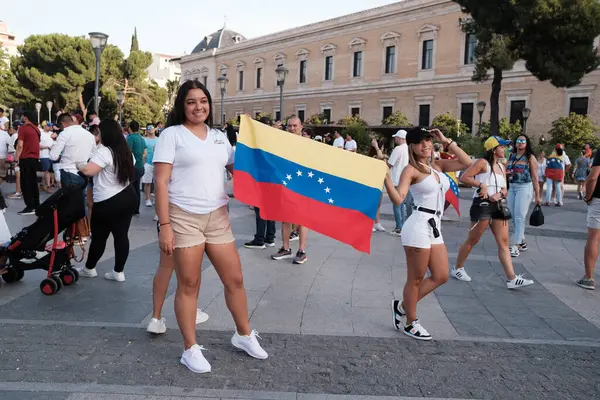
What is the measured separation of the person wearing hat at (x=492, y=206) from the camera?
6.05 metres

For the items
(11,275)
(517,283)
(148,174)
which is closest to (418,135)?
(517,283)

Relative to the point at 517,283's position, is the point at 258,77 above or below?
above

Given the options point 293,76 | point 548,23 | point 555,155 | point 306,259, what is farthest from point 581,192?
point 293,76

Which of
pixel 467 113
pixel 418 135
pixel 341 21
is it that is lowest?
pixel 418 135

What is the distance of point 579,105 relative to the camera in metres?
33.8

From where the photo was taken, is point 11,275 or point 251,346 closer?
point 251,346

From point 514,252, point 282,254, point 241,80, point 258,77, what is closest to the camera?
point 282,254

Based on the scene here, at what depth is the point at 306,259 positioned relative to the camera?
23.2 ft

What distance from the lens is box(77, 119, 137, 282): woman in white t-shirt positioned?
5387 mm

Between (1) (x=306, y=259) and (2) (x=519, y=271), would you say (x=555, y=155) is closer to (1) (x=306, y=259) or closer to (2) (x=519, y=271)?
(2) (x=519, y=271)

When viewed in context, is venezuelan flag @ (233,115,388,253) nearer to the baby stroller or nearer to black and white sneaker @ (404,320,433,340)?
black and white sneaker @ (404,320,433,340)

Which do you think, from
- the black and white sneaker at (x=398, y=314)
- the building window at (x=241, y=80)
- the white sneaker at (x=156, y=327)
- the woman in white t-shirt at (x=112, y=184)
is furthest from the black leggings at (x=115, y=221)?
the building window at (x=241, y=80)

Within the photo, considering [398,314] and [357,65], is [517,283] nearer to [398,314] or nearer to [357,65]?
[398,314]

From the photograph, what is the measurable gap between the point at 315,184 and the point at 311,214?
229 millimetres
